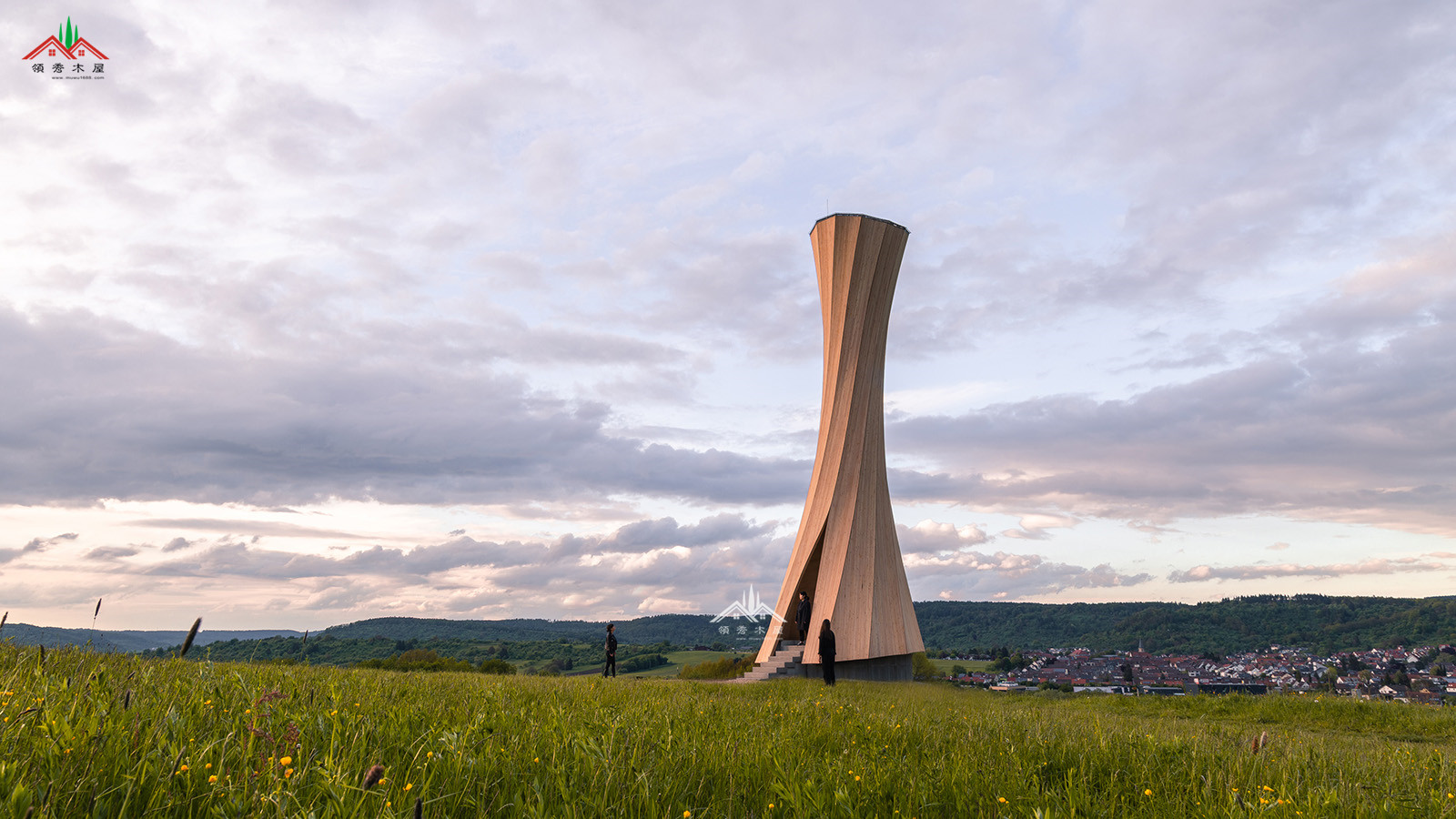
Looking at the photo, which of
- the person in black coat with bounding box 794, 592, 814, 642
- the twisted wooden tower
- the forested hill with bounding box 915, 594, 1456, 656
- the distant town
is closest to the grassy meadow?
the distant town

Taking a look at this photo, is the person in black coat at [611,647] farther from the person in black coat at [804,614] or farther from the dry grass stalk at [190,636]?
the dry grass stalk at [190,636]

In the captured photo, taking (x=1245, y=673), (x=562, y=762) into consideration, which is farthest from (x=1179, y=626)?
(x=562, y=762)

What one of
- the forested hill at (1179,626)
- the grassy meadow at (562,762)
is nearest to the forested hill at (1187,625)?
the forested hill at (1179,626)

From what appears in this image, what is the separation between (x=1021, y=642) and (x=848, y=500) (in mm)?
25690

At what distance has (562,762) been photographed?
279 cm

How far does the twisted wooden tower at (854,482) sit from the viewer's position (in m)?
18.0

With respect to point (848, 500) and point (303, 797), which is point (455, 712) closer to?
point (303, 797)

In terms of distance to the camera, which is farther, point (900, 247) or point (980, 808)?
point (900, 247)

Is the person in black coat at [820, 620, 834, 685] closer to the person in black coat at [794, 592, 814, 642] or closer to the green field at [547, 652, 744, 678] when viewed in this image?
the person in black coat at [794, 592, 814, 642]

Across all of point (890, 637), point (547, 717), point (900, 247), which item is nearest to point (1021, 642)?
point (890, 637)

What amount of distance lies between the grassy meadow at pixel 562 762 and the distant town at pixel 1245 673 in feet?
37.1

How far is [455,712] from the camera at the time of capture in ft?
12.9

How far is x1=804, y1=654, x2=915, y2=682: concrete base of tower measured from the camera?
17.9 meters

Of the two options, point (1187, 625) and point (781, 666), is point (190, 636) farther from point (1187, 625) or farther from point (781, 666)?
point (1187, 625)
